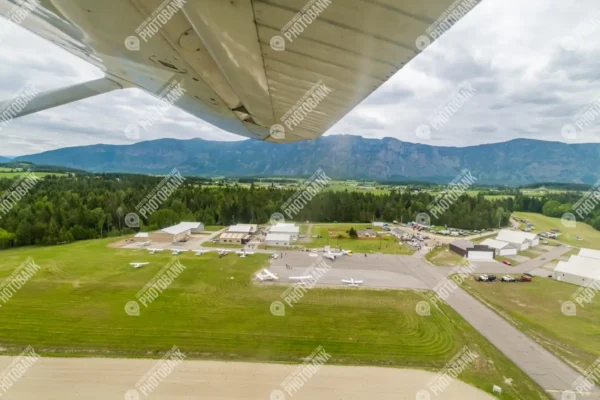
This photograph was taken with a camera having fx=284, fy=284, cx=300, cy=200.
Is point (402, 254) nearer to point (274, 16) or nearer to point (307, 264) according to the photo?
point (307, 264)

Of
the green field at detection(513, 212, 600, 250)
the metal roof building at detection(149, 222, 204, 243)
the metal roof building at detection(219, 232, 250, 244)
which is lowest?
the metal roof building at detection(149, 222, 204, 243)

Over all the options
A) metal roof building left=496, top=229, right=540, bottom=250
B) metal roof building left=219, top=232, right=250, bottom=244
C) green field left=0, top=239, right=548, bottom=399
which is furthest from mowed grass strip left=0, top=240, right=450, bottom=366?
metal roof building left=496, top=229, right=540, bottom=250

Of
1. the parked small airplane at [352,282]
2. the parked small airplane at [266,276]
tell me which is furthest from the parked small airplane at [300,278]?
the parked small airplane at [352,282]

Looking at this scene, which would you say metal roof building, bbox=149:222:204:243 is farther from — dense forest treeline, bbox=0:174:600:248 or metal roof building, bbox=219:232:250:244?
dense forest treeline, bbox=0:174:600:248

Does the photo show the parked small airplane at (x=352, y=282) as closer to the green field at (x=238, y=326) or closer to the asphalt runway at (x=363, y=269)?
the asphalt runway at (x=363, y=269)

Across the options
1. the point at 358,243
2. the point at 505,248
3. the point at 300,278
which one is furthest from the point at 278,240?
the point at 505,248

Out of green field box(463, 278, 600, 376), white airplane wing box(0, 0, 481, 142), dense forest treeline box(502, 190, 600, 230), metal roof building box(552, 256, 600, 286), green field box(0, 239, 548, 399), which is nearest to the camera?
white airplane wing box(0, 0, 481, 142)
